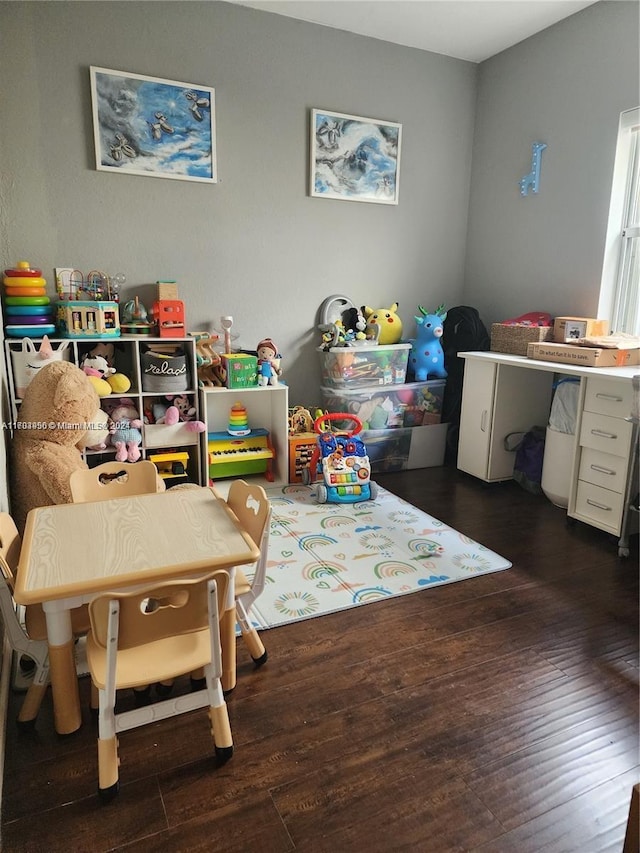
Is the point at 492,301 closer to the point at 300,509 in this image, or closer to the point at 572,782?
the point at 300,509

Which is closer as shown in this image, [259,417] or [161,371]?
[161,371]

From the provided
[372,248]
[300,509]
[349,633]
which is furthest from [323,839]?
[372,248]

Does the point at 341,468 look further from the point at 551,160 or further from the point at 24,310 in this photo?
the point at 551,160

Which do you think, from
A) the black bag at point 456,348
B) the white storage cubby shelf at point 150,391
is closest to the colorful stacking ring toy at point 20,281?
the white storage cubby shelf at point 150,391

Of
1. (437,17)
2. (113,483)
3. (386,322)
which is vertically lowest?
(113,483)

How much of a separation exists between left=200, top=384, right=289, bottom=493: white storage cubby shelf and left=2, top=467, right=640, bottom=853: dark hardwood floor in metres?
1.51

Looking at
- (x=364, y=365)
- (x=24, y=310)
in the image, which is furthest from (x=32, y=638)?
(x=364, y=365)

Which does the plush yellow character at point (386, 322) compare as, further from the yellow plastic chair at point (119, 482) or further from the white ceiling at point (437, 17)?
the yellow plastic chair at point (119, 482)

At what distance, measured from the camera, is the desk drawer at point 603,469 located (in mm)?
2693

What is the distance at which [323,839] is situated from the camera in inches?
51.8

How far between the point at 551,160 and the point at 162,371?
2754 millimetres

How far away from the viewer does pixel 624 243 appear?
3.33 m

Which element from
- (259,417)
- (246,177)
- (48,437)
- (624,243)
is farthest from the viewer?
(259,417)

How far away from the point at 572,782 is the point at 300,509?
6.40ft
